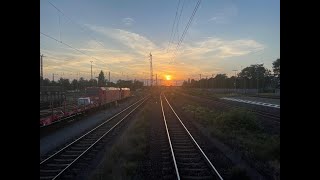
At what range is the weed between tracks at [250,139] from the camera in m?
15.1

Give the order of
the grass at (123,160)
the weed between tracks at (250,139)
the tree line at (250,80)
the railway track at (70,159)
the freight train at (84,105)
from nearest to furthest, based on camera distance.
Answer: the grass at (123,160)
the railway track at (70,159)
the weed between tracks at (250,139)
the freight train at (84,105)
the tree line at (250,80)

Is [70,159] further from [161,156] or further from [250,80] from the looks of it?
[250,80]

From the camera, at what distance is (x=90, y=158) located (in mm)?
16406

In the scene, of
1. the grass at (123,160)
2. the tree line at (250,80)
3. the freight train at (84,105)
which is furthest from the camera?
the tree line at (250,80)

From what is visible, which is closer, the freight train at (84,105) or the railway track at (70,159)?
the railway track at (70,159)

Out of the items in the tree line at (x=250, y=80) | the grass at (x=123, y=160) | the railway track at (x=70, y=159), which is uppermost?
the tree line at (x=250, y=80)

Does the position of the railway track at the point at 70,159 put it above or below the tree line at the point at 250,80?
below

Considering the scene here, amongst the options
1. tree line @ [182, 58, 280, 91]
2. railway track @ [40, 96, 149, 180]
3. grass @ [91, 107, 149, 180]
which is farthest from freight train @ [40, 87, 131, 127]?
tree line @ [182, 58, 280, 91]

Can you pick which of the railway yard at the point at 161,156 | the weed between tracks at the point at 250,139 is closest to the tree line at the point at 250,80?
the weed between tracks at the point at 250,139

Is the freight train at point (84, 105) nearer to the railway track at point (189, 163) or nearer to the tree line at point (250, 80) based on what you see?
the railway track at point (189, 163)

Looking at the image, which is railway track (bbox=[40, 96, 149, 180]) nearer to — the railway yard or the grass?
the railway yard
